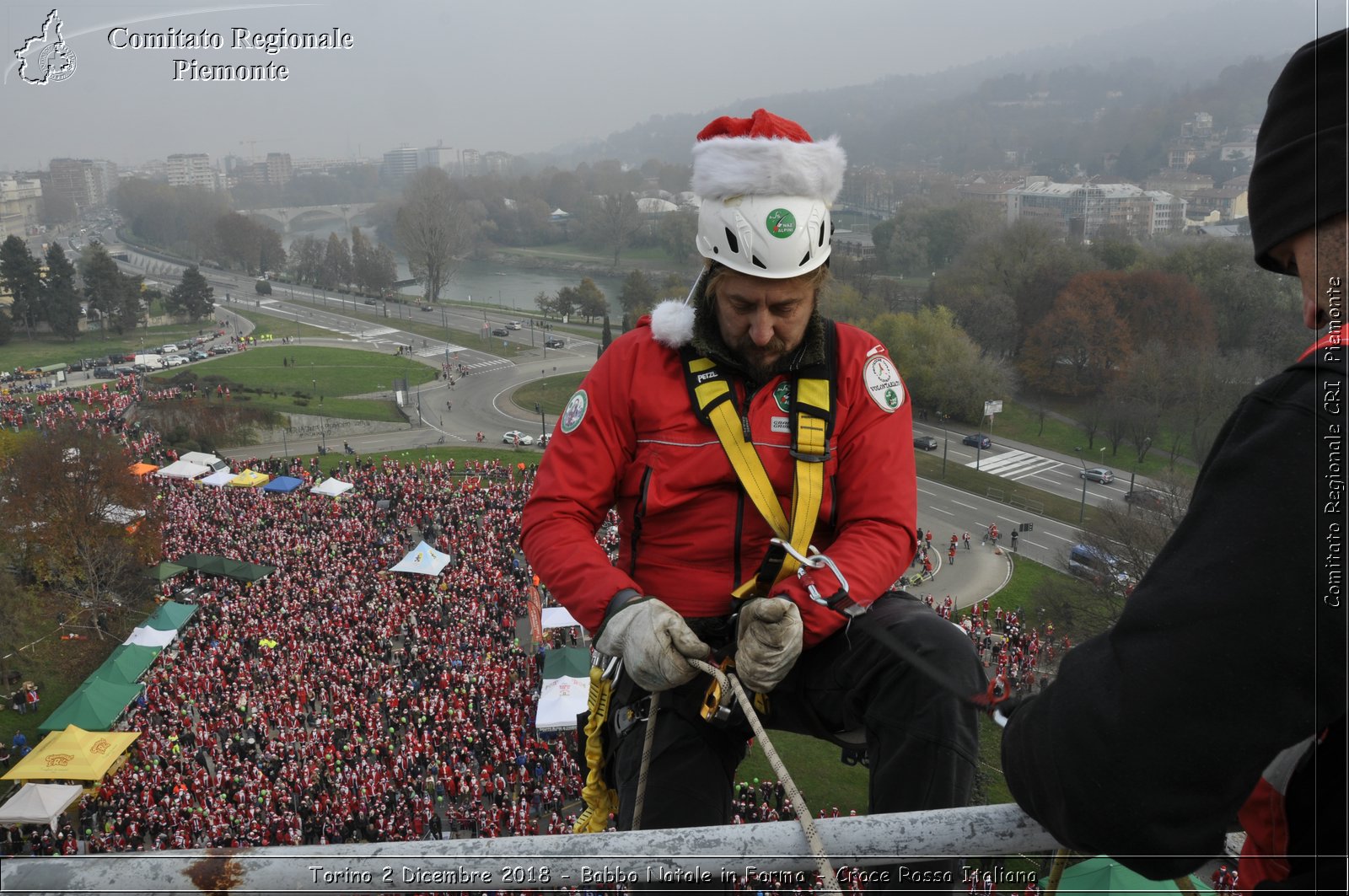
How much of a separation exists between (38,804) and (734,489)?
50.6 feet

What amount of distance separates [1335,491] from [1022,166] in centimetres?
17866

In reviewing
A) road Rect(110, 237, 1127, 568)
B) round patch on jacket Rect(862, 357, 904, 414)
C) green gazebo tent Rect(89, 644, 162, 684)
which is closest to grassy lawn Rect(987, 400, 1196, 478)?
road Rect(110, 237, 1127, 568)

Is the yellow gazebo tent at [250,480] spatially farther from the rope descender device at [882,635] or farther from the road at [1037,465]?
the rope descender device at [882,635]

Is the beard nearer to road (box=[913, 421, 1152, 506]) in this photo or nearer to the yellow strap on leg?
the yellow strap on leg

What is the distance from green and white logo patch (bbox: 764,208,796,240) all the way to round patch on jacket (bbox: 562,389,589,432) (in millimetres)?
969

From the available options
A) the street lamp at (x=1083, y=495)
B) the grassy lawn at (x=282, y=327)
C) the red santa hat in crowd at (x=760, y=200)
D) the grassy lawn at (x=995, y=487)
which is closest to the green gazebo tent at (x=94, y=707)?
the red santa hat in crowd at (x=760, y=200)

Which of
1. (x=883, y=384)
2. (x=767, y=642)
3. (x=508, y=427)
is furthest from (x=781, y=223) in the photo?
(x=508, y=427)

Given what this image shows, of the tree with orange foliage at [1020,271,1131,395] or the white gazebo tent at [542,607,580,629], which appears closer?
the white gazebo tent at [542,607,580,629]

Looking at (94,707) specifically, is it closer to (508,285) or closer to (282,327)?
(282,327)

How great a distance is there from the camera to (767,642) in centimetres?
302

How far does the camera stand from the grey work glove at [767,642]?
2.97m

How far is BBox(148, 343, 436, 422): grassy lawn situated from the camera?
51.3 meters

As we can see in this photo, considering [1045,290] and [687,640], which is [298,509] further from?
[1045,290]

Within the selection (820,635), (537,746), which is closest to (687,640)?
(820,635)
